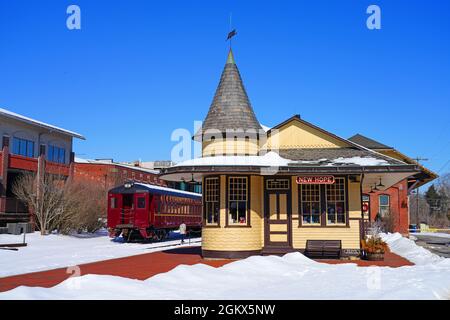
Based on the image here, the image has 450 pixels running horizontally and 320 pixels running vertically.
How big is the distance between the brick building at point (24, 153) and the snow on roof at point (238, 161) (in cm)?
2233

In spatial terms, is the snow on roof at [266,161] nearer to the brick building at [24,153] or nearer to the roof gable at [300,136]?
the roof gable at [300,136]

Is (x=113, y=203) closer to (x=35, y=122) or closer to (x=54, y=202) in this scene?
(x=54, y=202)

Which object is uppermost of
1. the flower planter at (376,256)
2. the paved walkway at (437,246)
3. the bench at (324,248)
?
the bench at (324,248)

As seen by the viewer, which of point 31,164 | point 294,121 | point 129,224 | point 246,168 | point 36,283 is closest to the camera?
point 36,283

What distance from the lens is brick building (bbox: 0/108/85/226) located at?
36750 mm

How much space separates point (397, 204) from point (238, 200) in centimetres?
2711

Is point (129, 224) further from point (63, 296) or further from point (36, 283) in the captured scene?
point (63, 296)

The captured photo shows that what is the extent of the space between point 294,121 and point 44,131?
92.6ft

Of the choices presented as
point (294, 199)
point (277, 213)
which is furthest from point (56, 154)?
point (294, 199)

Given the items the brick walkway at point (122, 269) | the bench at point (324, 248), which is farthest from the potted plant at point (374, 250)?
the bench at point (324, 248)

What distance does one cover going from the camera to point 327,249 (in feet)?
58.1

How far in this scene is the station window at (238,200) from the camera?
59.2 feet

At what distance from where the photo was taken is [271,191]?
60.7 feet
